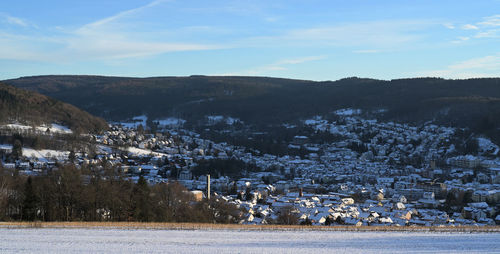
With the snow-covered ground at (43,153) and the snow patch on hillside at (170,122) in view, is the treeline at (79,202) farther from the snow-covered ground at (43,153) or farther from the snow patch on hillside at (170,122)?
the snow patch on hillside at (170,122)

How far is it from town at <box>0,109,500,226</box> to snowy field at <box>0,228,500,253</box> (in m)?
11.3

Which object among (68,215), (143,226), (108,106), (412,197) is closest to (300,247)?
(143,226)

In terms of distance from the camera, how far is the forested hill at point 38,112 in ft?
314

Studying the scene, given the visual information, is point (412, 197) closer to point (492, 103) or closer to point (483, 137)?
point (483, 137)

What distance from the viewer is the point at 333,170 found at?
79.8 metres

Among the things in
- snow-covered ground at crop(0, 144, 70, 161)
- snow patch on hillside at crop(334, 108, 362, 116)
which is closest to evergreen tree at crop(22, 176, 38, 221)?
snow-covered ground at crop(0, 144, 70, 161)

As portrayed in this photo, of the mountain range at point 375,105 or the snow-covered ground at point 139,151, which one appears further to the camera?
the mountain range at point 375,105

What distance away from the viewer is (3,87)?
354ft

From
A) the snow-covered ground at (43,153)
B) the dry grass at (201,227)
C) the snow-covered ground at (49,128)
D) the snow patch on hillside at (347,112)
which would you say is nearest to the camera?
the dry grass at (201,227)

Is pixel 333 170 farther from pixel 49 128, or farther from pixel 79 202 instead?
pixel 79 202

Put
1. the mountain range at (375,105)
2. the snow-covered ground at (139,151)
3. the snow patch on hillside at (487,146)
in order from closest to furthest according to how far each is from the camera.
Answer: the snow-covered ground at (139,151) → the snow patch on hillside at (487,146) → the mountain range at (375,105)

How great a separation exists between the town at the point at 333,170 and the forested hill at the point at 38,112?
347cm

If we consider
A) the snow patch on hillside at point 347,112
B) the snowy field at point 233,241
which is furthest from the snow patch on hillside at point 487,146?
the snowy field at point 233,241

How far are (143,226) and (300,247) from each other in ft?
24.2
